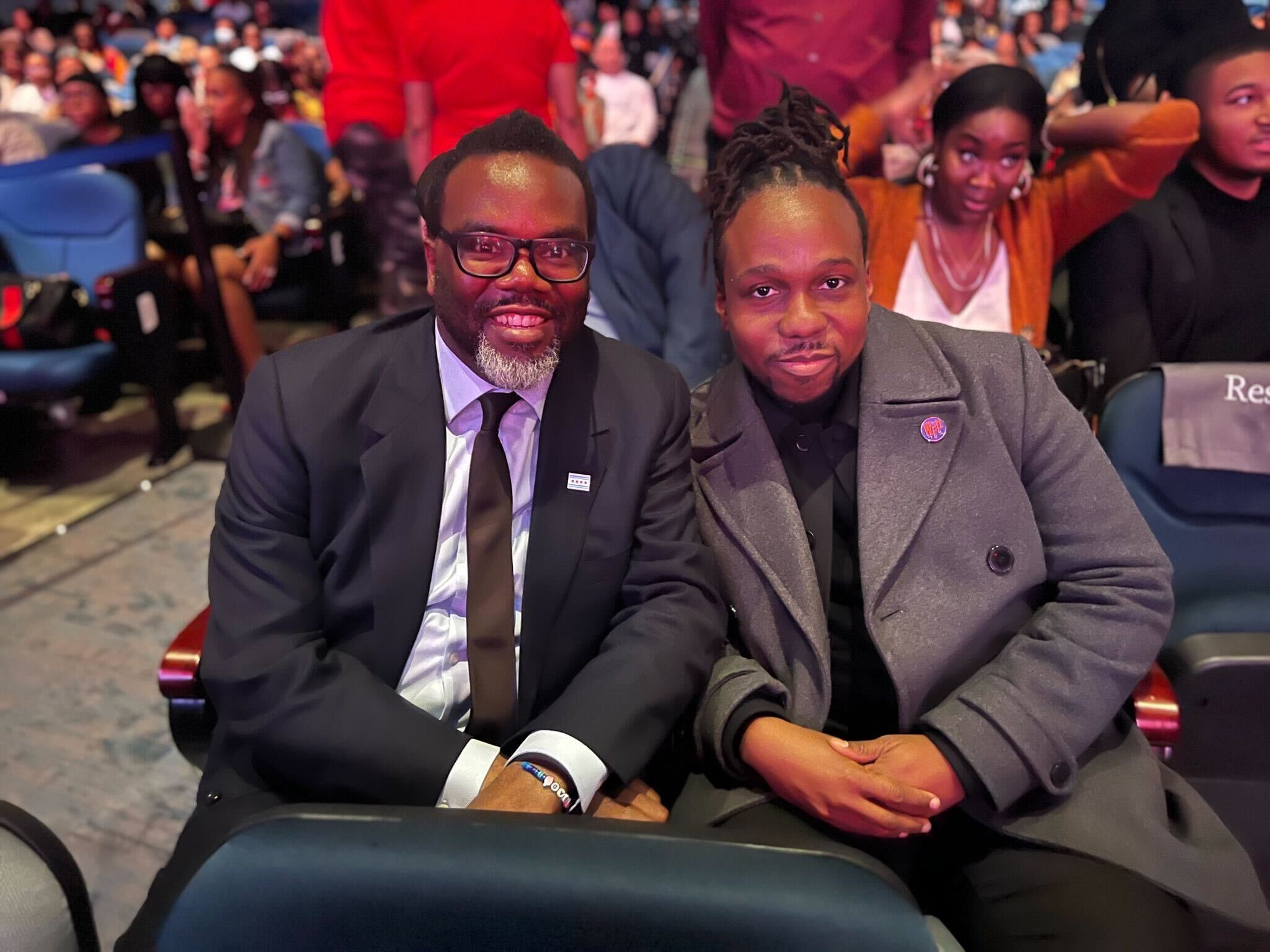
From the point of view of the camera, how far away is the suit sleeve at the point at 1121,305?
200 centimetres

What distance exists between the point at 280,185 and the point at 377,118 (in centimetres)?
187

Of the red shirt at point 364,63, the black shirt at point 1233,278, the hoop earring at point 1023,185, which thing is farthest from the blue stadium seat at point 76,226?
the black shirt at point 1233,278

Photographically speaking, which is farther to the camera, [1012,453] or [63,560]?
[63,560]

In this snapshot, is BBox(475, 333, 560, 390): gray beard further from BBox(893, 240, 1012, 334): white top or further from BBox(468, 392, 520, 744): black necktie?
BBox(893, 240, 1012, 334): white top

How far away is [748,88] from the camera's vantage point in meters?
2.38

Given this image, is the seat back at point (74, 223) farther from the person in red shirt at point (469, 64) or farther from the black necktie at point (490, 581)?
the black necktie at point (490, 581)

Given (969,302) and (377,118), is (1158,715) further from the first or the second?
(377,118)

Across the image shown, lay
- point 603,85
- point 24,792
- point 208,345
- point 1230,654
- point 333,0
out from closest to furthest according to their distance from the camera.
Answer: point 1230,654
point 24,792
point 333,0
point 208,345
point 603,85

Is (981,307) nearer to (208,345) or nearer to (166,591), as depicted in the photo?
(166,591)

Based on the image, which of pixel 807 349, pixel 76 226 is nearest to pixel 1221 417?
pixel 807 349

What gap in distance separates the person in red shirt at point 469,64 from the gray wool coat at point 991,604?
1638 millimetres

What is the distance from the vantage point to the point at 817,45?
231 cm

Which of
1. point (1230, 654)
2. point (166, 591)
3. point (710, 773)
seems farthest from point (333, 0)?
point (1230, 654)

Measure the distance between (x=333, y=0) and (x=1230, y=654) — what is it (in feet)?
8.86
